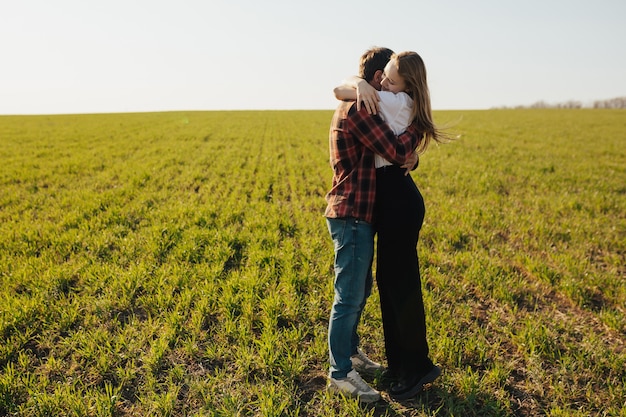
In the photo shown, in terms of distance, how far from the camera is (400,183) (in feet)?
8.93

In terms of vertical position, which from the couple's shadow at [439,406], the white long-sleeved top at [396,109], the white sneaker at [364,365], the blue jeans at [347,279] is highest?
the white long-sleeved top at [396,109]

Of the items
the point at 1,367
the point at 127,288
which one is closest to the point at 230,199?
the point at 127,288

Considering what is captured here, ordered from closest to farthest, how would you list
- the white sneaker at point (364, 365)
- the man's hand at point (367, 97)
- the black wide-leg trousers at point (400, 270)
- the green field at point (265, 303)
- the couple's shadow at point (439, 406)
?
the man's hand at point (367, 97), the black wide-leg trousers at point (400, 270), the couple's shadow at point (439, 406), the green field at point (265, 303), the white sneaker at point (364, 365)

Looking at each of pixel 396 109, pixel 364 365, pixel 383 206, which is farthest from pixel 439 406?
pixel 396 109

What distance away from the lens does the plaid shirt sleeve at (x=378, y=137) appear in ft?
8.18

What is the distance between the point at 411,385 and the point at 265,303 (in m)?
1.73

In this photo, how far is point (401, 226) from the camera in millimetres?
2711

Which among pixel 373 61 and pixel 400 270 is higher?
pixel 373 61

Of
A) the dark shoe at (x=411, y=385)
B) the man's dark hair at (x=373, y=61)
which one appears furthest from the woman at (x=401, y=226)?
the man's dark hair at (x=373, y=61)

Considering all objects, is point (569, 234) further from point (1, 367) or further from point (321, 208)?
point (1, 367)

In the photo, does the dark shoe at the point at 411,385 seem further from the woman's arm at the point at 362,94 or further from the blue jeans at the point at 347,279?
the woman's arm at the point at 362,94

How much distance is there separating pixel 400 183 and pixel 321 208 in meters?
5.34

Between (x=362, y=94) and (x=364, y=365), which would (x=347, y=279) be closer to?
(x=364, y=365)

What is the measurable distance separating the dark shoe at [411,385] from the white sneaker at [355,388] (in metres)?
0.17
